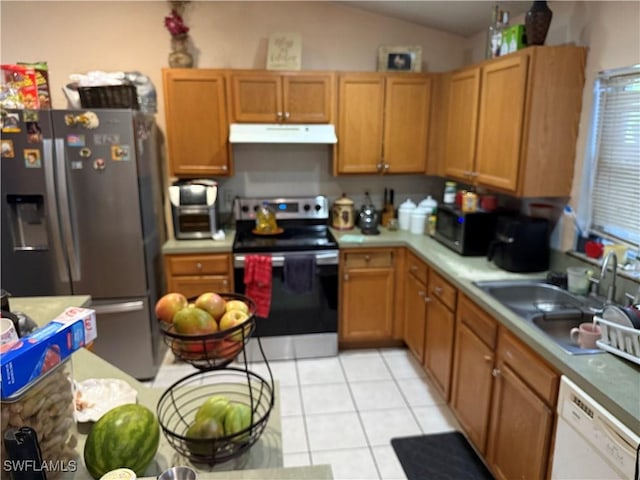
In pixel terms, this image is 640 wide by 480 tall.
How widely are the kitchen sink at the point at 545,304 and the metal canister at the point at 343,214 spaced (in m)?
1.41

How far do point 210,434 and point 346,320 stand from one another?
2363 millimetres

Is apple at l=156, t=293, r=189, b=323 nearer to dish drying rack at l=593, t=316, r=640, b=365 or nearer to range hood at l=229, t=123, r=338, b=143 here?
dish drying rack at l=593, t=316, r=640, b=365

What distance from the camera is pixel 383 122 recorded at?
332 centimetres

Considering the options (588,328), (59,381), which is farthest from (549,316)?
(59,381)

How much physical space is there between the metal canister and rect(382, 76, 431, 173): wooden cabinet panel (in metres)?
0.40

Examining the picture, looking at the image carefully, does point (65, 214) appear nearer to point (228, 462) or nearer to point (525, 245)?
point (228, 462)

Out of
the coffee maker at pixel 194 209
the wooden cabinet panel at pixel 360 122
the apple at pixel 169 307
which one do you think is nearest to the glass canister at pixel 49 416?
the apple at pixel 169 307

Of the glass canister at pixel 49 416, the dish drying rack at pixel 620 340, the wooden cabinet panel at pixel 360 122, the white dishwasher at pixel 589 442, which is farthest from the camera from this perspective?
the wooden cabinet panel at pixel 360 122

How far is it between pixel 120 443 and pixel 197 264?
2.22 metres

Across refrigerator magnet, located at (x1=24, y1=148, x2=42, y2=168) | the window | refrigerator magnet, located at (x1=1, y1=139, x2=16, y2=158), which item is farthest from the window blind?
refrigerator magnet, located at (x1=1, y1=139, x2=16, y2=158)

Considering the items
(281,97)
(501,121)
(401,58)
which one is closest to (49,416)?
(501,121)

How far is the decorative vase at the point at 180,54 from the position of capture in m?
3.11

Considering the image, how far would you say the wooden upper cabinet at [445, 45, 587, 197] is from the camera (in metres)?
2.20

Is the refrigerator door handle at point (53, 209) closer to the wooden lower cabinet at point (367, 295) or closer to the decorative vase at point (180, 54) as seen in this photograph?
the decorative vase at point (180, 54)
